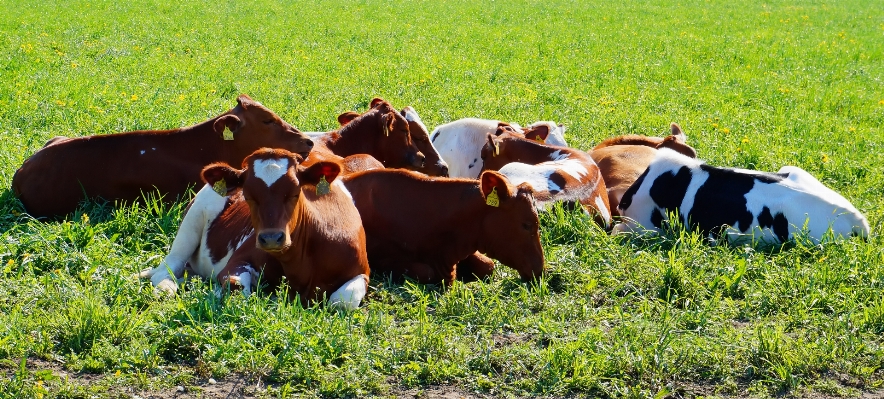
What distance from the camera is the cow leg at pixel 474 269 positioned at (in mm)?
7645

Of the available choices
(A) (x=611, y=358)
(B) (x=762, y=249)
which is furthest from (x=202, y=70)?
(A) (x=611, y=358)

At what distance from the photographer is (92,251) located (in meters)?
7.35

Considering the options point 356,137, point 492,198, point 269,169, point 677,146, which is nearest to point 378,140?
point 356,137

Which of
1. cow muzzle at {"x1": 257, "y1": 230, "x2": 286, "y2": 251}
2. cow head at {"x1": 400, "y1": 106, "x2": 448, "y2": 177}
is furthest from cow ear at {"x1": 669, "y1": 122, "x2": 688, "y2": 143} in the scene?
cow muzzle at {"x1": 257, "y1": 230, "x2": 286, "y2": 251}

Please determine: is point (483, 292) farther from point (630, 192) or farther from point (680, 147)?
point (680, 147)

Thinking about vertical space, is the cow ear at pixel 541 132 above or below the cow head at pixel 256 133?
below

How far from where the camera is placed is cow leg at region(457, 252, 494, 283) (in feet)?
25.1

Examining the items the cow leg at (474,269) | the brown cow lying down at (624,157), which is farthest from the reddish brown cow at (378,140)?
the cow leg at (474,269)

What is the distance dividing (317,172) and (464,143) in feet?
17.4

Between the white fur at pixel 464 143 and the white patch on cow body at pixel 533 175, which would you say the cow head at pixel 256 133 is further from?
the white fur at pixel 464 143

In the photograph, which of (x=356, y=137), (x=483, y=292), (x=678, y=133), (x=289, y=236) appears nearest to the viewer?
(x=289, y=236)

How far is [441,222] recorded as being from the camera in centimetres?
751

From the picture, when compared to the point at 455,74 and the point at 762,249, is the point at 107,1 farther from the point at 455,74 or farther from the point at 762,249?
the point at 762,249

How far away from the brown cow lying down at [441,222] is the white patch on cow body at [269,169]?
1330mm
